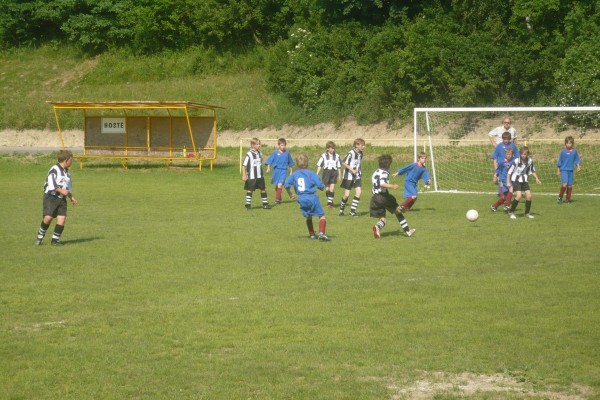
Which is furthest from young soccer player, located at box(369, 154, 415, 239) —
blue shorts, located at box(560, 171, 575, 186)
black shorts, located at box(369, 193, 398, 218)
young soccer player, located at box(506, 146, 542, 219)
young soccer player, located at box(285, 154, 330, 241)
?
blue shorts, located at box(560, 171, 575, 186)

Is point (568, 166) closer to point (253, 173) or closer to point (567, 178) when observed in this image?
point (567, 178)

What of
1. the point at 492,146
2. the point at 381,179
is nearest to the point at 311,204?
the point at 381,179

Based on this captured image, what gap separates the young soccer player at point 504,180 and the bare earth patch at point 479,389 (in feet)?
39.5

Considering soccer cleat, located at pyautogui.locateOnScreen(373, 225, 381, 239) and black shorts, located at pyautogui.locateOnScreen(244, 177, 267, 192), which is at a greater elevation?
black shorts, located at pyautogui.locateOnScreen(244, 177, 267, 192)

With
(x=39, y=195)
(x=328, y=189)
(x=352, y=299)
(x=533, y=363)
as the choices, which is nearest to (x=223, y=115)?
(x=39, y=195)

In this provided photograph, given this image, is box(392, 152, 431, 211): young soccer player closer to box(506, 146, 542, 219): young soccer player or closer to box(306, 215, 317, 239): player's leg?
box(506, 146, 542, 219): young soccer player

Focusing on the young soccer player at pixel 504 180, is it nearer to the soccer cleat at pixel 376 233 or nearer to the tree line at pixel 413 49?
the soccer cleat at pixel 376 233

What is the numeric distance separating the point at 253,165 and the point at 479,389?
14798 millimetres

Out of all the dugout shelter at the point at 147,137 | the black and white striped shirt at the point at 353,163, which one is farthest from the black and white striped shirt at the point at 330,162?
the dugout shelter at the point at 147,137

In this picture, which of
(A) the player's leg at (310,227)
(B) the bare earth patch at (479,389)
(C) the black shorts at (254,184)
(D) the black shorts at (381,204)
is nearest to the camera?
(B) the bare earth patch at (479,389)

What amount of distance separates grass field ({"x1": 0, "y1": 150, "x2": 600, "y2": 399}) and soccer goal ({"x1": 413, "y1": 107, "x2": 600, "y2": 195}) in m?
10.3

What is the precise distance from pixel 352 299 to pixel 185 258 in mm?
3936

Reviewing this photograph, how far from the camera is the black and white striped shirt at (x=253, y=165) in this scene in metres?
21.2

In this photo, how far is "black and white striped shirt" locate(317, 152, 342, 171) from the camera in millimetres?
21438
